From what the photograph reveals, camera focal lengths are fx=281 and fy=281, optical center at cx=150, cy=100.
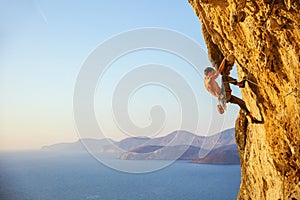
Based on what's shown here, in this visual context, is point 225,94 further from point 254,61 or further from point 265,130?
point 265,130

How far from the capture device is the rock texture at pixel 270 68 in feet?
15.7

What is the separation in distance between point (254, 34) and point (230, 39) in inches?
42.3

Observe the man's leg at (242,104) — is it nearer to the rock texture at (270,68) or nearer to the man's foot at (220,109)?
the rock texture at (270,68)

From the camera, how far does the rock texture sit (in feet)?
15.7

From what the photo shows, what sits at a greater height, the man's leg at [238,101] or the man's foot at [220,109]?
the man's leg at [238,101]

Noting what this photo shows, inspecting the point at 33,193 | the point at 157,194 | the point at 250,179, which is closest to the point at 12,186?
the point at 33,193

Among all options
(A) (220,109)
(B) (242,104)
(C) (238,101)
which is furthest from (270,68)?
(B) (242,104)

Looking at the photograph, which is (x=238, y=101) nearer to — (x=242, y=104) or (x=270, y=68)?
(x=242, y=104)

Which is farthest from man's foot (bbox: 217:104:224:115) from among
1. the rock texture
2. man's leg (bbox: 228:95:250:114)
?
the rock texture

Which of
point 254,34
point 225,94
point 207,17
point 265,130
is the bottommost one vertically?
point 265,130

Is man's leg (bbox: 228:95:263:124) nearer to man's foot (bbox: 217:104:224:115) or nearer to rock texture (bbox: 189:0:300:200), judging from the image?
rock texture (bbox: 189:0:300:200)

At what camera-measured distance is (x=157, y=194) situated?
78312 mm

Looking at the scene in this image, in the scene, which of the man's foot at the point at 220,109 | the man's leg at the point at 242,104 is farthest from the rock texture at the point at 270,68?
the man's foot at the point at 220,109

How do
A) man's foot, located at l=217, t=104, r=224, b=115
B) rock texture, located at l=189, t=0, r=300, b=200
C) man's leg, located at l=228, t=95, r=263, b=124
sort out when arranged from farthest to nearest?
man's leg, located at l=228, t=95, r=263, b=124
man's foot, located at l=217, t=104, r=224, b=115
rock texture, located at l=189, t=0, r=300, b=200
